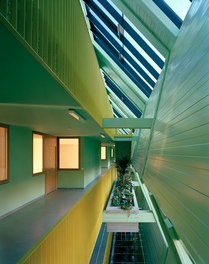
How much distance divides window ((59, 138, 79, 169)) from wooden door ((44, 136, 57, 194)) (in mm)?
431

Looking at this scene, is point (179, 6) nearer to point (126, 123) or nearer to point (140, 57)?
point (140, 57)

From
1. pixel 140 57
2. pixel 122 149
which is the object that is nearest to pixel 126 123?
pixel 140 57

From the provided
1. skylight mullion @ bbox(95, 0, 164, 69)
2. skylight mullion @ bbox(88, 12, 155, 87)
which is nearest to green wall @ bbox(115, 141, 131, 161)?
skylight mullion @ bbox(88, 12, 155, 87)

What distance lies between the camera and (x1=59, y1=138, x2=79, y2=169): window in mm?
13148

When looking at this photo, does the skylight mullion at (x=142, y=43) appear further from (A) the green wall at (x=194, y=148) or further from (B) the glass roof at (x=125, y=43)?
(A) the green wall at (x=194, y=148)

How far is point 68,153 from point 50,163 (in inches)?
59.6

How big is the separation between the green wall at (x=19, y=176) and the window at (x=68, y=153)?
11.3 ft

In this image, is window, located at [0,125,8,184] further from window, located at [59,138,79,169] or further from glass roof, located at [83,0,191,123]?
window, located at [59,138,79,169]

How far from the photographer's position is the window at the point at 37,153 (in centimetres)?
991

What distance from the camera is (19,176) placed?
26.8ft

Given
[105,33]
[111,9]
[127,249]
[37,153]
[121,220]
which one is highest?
[105,33]

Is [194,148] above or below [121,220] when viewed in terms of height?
above

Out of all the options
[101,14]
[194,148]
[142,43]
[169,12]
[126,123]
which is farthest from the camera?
[126,123]

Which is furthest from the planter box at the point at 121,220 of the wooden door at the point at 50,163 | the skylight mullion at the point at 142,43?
the skylight mullion at the point at 142,43
